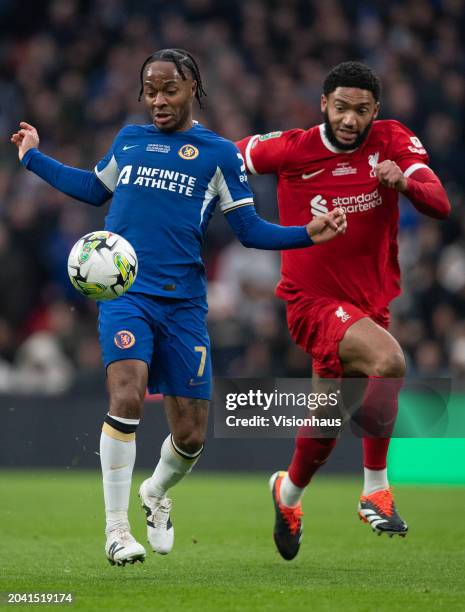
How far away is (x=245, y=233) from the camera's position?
6.45m

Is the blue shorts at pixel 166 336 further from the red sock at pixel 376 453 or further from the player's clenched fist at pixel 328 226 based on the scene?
the red sock at pixel 376 453

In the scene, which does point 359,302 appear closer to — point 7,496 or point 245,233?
point 245,233

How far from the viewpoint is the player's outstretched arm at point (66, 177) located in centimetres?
655

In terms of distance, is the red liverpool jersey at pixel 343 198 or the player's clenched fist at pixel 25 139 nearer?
the player's clenched fist at pixel 25 139

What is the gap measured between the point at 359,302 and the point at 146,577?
6.87 ft

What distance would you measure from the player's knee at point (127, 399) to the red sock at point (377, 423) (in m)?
1.51

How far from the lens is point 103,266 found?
5891mm

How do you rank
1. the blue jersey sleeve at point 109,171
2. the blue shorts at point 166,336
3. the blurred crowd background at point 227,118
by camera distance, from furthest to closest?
the blurred crowd background at point 227,118 → the blue jersey sleeve at point 109,171 → the blue shorts at point 166,336

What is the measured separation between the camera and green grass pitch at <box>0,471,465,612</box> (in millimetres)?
5285

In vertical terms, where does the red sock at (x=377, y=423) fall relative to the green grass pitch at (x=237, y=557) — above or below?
above

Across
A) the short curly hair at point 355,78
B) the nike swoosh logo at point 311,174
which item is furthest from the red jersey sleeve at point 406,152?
the nike swoosh logo at point 311,174

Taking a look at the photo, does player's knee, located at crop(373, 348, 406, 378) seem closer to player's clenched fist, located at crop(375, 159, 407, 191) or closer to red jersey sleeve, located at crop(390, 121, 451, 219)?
red jersey sleeve, located at crop(390, 121, 451, 219)

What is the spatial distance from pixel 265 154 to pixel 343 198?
53 cm

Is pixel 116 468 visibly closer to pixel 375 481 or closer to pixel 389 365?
pixel 389 365
